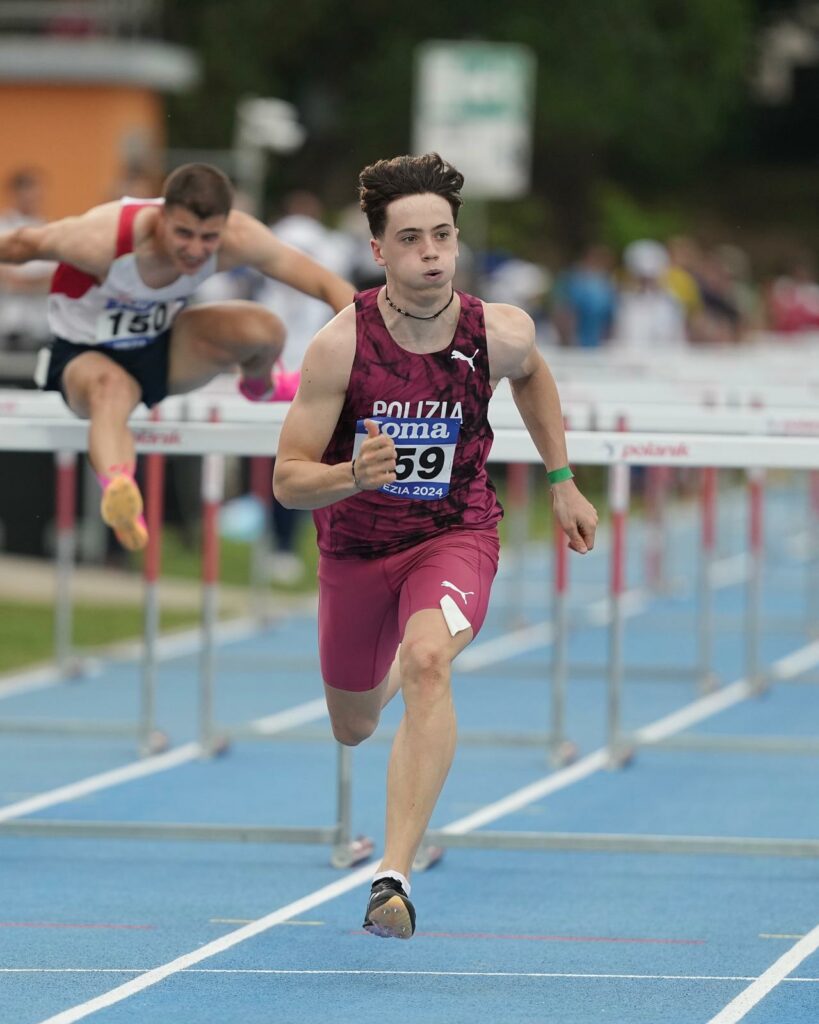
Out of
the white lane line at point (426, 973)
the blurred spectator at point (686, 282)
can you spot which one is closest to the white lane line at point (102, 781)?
the white lane line at point (426, 973)

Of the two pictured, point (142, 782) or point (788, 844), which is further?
point (142, 782)

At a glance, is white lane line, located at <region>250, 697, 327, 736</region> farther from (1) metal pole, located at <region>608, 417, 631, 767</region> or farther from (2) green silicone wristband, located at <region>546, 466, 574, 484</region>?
(2) green silicone wristband, located at <region>546, 466, 574, 484</region>

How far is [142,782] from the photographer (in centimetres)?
1020

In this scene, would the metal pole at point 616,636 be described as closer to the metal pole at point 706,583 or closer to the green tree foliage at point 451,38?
the metal pole at point 706,583

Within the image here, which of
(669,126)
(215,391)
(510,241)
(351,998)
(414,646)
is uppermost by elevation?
(669,126)

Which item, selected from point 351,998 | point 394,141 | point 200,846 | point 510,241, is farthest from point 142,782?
point 394,141

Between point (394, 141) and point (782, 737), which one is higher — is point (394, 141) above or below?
above

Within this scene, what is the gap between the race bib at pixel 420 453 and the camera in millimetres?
6590

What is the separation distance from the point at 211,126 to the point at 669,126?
39.4ft

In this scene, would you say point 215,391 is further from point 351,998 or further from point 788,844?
point 351,998

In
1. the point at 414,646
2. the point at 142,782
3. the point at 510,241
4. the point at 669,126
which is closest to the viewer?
the point at 414,646

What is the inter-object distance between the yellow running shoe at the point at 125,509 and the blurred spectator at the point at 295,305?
874cm

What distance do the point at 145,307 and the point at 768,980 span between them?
3.48 meters

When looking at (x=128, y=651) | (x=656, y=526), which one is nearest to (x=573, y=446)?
A: (x=128, y=651)
